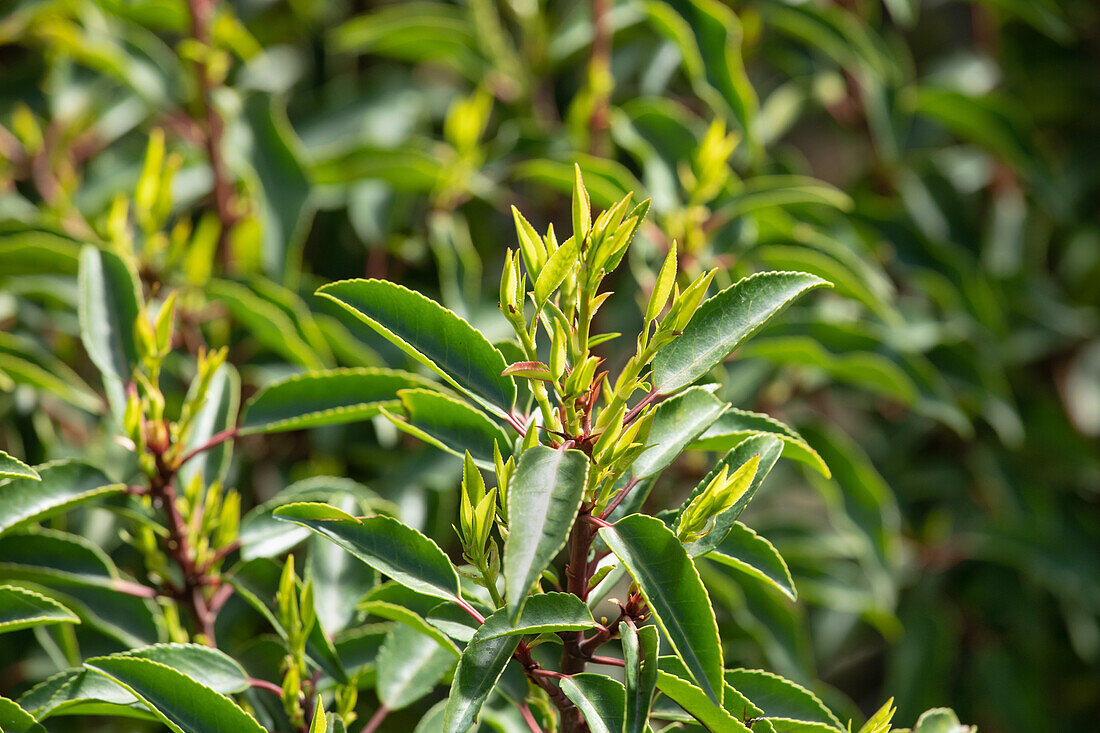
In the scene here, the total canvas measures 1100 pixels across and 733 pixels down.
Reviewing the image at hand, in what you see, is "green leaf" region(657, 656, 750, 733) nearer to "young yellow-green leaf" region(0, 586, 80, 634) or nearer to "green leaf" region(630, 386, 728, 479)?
"green leaf" region(630, 386, 728, 479)

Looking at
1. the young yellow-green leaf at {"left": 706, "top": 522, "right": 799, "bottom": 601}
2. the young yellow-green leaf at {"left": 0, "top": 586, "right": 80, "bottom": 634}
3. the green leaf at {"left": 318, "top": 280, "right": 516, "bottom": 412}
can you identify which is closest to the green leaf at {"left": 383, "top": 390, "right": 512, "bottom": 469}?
the green leaf at {"left": 318, "top": 280, "right": 516, "bottom": 412}

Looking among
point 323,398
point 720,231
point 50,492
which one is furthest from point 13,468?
point 720,231

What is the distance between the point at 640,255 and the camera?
3.03 ft

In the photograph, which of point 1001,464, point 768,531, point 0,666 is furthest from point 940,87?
point 0,666

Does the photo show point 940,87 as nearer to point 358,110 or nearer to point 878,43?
point 878,43

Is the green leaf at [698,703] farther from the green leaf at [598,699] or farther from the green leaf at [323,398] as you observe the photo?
the green leaf at [323,398]

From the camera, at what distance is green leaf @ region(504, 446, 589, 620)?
Result: 16.4 inches

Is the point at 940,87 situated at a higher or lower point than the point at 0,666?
higher

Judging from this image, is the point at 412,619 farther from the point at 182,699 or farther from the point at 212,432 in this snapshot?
the point at 212,432

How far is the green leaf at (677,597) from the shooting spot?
0.46m

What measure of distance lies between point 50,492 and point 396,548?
0.26 m

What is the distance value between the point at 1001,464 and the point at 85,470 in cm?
114

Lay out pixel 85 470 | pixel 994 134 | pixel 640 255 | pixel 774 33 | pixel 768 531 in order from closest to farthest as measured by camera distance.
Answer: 1. pixel 85 470
2. pixel 640 255
3. pixel 768 531
4. pixel 994 134
5. pixel 774 33

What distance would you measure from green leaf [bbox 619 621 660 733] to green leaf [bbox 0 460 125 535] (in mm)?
376
